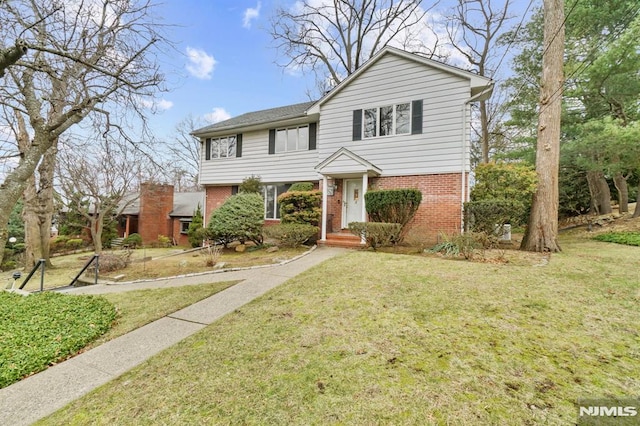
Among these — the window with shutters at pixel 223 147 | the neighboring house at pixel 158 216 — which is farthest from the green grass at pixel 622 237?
the neighboring house at pixel 158 216

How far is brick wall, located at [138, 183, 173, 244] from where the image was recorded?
2005 centimetres

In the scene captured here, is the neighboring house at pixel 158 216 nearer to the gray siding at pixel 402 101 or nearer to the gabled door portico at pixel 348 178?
the gabled door portico at pixel 348 178

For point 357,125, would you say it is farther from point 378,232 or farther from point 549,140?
point 549,140

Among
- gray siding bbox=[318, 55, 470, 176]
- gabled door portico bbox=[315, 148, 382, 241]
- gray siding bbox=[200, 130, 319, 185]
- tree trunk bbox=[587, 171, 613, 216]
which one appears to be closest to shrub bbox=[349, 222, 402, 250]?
gabled door portico bbox=[315, 148, 382, 241]

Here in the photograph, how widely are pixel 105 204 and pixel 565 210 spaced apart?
26.6 meters

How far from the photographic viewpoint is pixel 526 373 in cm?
243

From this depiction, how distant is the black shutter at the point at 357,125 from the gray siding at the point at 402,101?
0.19 meters

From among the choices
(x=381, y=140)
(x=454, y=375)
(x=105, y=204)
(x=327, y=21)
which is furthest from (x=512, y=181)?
(x=105, y=204)

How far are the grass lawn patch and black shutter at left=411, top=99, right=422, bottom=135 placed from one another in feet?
33.4

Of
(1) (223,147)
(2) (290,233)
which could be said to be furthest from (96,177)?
(2) (290,233)

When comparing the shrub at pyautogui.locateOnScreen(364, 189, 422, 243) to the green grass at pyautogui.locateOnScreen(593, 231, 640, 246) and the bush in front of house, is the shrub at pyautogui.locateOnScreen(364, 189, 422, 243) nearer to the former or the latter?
the bush in front of house

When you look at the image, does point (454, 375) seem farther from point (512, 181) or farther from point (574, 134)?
point (574, 134)

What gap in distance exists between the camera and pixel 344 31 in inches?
752

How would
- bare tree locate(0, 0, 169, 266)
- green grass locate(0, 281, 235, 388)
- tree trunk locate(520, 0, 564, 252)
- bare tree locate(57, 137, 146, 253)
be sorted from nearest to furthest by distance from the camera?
green grass locate(0, 281, 235, 388) < bare tree locate(0, 0, 169, 266) < tree trunk locate(520, 0, 564, 252) < bare tree locate(57, 137, 146, 253)
